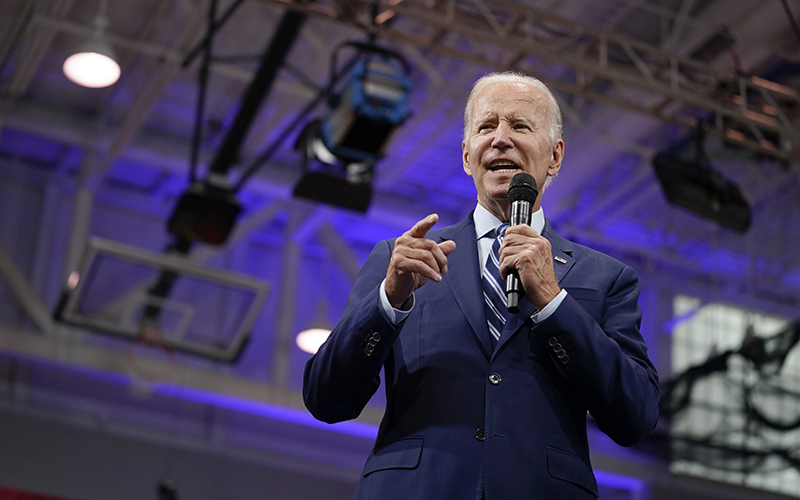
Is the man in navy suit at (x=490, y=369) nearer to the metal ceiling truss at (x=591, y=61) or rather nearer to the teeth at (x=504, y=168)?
the teeth at (x=504, y=168)

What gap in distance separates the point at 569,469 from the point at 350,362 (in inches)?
16.1

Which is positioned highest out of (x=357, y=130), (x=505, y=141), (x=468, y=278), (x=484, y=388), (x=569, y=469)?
(x=357, y=130)

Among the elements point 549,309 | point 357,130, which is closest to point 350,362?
point 549,309

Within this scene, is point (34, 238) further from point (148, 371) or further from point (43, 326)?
point (148, 371)

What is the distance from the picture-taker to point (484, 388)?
1.69 metres

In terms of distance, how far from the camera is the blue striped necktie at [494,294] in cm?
177

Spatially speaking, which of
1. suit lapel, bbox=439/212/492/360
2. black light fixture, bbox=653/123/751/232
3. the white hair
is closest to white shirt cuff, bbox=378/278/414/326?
suit lapel, bbox=439/212/492/360

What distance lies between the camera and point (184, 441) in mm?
11133

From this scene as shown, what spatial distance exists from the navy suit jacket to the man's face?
174mm

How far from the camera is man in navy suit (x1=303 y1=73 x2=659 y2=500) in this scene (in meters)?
1.63

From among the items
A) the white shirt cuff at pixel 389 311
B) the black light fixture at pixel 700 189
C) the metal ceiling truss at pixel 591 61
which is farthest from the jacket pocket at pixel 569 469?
the black light fixture at pixel 700 189

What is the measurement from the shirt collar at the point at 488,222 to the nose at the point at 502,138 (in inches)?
5.5

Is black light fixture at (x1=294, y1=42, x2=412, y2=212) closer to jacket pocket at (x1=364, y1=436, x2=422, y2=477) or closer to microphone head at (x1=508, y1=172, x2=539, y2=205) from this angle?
microphone head at (x1=508, y1=172, x2=539, y2=205)

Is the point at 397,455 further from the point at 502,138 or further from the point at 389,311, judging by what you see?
the point at 502,138
